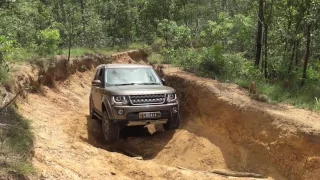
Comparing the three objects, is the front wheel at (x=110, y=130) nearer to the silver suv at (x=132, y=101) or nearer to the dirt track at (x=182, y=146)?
the silver suv at (x=132, y=101)

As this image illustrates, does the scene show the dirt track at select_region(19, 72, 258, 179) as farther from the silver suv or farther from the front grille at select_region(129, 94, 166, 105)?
the front grille at select_region(129, 94, 166, 105)

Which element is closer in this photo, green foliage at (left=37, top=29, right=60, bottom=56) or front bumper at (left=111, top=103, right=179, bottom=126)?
front bumper at (left=111, top=103, right=179, bottom=126)

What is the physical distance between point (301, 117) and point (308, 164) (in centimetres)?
143

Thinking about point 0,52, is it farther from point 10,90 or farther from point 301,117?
point 301,117

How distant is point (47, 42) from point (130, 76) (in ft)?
26.9

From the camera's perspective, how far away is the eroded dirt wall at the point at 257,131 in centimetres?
717

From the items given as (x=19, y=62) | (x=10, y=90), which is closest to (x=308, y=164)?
(x=10, y=90)

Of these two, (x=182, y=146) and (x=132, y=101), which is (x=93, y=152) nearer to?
(x=132, y=101)

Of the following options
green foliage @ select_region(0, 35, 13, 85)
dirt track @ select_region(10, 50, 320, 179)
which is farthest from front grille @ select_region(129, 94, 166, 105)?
green foliage @ select_region(0, 35, 13, 85)

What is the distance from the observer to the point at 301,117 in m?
8.09

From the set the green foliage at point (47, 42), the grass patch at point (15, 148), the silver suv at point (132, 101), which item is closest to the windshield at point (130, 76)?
the silver suv at point (132, 101)

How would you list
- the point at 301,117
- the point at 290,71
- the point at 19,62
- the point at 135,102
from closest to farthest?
the point at 301,117, the point at 135,102, the point at 19,62, the point at 290,71

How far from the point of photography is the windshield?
9.71 m

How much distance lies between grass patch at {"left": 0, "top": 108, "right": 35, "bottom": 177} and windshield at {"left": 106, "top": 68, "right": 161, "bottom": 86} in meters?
3.21
